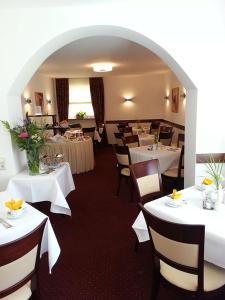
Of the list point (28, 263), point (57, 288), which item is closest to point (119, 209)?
point (57, 288)

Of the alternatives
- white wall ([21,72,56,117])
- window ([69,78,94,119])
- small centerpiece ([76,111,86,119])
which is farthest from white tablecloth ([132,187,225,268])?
Answer: window ([69,78,94,119])

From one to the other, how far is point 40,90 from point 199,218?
7308 millimetres

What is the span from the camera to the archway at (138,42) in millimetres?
2900

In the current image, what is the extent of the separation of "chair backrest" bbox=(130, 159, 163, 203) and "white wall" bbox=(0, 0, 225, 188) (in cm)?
83

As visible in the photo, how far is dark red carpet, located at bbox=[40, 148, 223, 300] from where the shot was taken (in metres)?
2.20

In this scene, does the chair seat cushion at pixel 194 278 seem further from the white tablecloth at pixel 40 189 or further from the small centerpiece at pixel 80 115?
the small centerpiece at pixel 80 115

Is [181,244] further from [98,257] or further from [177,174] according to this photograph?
[177,174]

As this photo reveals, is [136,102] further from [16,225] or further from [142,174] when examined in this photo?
[16,225]

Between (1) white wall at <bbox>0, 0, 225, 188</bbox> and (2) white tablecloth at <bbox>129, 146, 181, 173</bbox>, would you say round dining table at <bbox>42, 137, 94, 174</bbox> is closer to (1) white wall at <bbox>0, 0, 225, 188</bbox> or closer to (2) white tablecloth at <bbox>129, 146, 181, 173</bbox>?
(2) white tablecloth at <bbox>129, 146, 181, 173</bbox>

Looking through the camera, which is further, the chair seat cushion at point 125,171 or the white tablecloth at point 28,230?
the chair seat cushion at point 125,171

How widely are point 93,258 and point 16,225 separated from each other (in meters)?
1.05

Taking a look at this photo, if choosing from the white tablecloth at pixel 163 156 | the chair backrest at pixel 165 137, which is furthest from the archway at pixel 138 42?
the chair backrest at pixel 165 137

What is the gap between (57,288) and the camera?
7.41 ft

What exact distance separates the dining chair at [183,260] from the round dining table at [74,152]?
14.0ft
